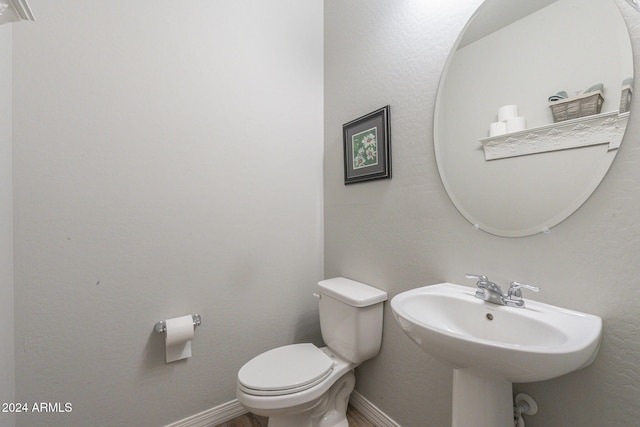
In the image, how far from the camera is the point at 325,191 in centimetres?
173

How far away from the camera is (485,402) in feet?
2.34

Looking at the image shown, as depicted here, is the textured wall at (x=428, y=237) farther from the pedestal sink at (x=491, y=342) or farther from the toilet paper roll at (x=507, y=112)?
the toilet paper roll at (x=507, y=112)

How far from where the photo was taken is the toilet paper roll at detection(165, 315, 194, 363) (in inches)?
46.3

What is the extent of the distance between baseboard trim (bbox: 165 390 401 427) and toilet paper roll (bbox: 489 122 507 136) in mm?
1391

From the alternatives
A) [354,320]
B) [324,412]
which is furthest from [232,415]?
[354,320]

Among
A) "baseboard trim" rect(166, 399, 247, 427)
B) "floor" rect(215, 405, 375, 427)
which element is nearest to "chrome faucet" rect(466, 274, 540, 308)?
"floor" rect(215, 405, 375, 427)

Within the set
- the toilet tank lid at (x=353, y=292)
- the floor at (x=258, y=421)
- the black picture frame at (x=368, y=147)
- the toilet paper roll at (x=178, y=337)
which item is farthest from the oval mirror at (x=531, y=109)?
the toilet paper roll at (x=178, y=337)

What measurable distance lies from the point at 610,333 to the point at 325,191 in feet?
4.54

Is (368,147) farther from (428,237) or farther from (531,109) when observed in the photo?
(531,109)

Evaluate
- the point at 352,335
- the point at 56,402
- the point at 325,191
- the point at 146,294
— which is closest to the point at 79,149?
the point at 146,294

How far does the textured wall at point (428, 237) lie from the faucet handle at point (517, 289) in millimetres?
43

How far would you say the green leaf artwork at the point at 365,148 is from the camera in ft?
4.37

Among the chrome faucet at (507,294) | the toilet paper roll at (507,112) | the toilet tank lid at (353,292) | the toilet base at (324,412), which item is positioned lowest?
the toilet base at (324,412)

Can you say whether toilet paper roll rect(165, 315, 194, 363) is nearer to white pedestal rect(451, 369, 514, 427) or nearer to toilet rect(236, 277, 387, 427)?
toilet rect(236, 277, 387, 427)
